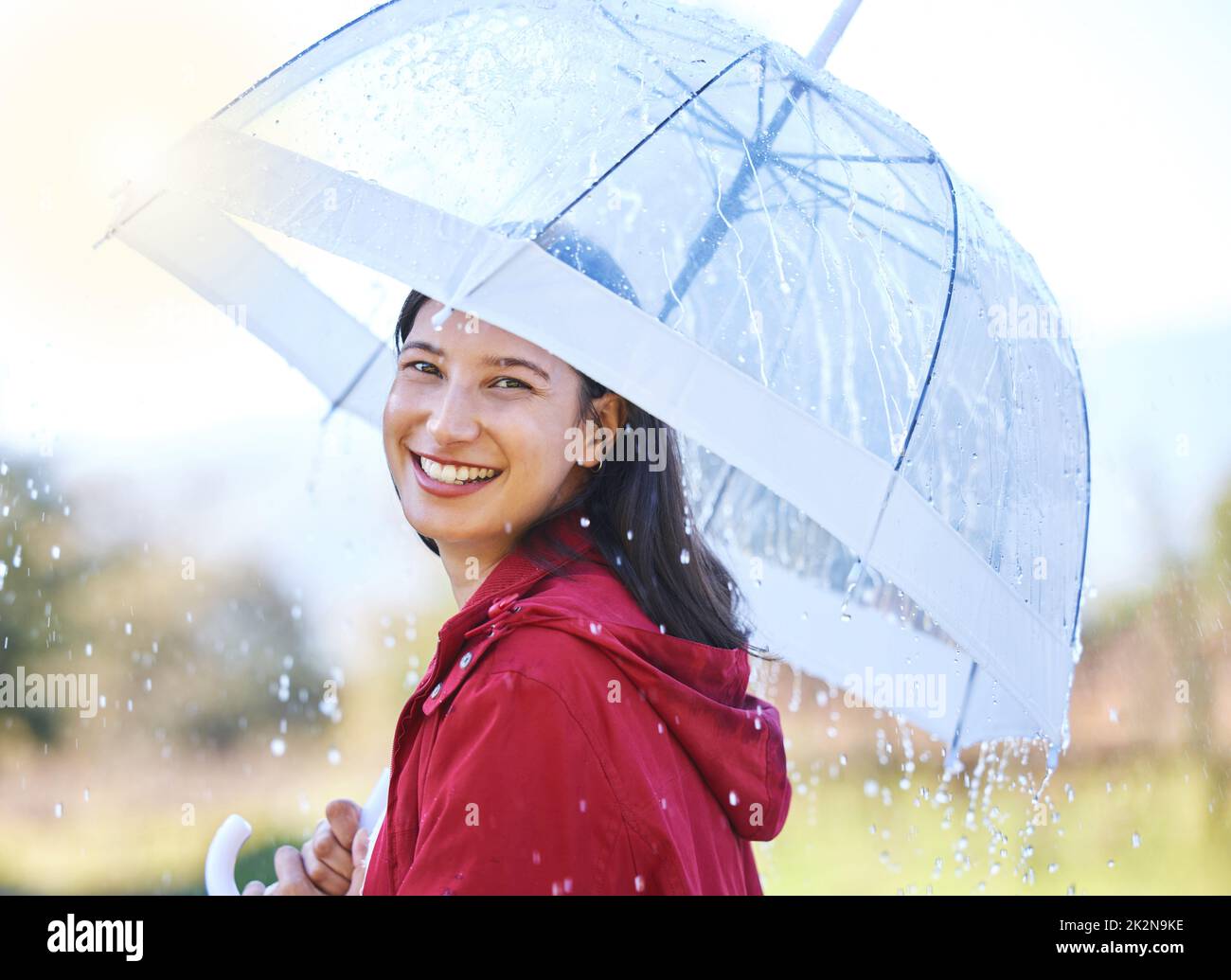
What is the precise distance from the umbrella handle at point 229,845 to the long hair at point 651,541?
Answer: 0.55m

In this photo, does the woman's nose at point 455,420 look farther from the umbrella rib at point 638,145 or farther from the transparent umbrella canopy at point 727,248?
the umbrella rib at point 638,145

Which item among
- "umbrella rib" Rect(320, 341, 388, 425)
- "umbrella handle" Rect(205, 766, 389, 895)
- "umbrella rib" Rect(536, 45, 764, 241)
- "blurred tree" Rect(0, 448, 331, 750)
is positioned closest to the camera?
"umbrella rib" Rect(536, 45, 764, 241)

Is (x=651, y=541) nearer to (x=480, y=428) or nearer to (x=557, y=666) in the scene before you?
(x=480, y=428)

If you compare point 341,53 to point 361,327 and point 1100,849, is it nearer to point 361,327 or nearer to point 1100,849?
point 361,327

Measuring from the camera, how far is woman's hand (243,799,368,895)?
7.55 feet

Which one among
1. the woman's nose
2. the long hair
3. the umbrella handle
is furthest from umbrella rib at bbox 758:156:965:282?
the umbrella handle

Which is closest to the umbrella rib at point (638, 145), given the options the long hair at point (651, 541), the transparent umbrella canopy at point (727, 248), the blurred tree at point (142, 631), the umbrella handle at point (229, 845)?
the transparent umbrella canopy at point (727, 248)

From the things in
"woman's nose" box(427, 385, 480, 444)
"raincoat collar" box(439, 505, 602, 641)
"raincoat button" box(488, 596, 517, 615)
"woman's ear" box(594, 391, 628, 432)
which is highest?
"woman's ear" box(594, 391, 628, 432)

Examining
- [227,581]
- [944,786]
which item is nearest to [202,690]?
[227,581]

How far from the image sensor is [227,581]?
10.8 m

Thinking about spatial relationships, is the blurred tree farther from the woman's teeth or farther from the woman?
the woman's teeth

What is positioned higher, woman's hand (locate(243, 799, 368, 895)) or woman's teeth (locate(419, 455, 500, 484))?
woman's teeth (locate(419, 455, 500, 484))

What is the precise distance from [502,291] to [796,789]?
1142cm

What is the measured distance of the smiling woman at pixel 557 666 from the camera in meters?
1.70
